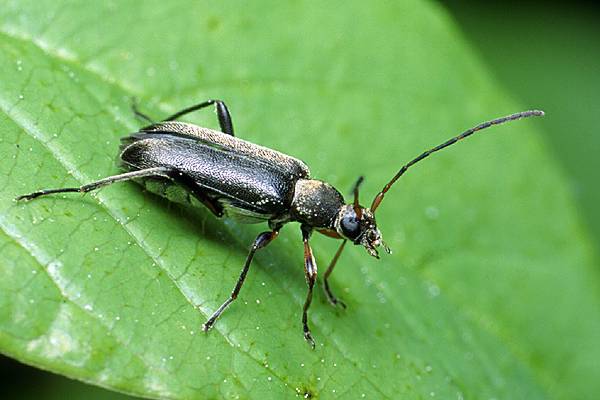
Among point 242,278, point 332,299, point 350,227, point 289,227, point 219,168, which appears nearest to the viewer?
point 242,278

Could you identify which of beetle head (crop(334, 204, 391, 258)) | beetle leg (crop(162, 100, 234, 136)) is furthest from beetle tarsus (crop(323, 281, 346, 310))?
beetle leg (crop(162, 100, 234, 136))

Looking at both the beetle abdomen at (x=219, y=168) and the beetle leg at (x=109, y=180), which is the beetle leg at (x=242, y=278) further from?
the beetle leg at (x=109, y=180)

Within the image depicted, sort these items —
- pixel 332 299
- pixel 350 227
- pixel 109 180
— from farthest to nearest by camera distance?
pixel 332 299, pixel 350 227, pixel 109 180

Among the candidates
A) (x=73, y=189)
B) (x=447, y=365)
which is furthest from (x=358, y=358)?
(x=73, y=189)

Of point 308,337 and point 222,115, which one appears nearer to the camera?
point 308,337

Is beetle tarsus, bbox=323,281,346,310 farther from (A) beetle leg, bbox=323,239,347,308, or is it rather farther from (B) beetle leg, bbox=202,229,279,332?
(B) beetle leg, bbox=202,229,279,332

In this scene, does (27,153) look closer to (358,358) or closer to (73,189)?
(73,189)

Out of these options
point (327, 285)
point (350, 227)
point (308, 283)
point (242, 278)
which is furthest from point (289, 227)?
point (242, 278)

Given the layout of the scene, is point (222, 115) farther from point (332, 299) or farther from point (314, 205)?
point (332, 299)
